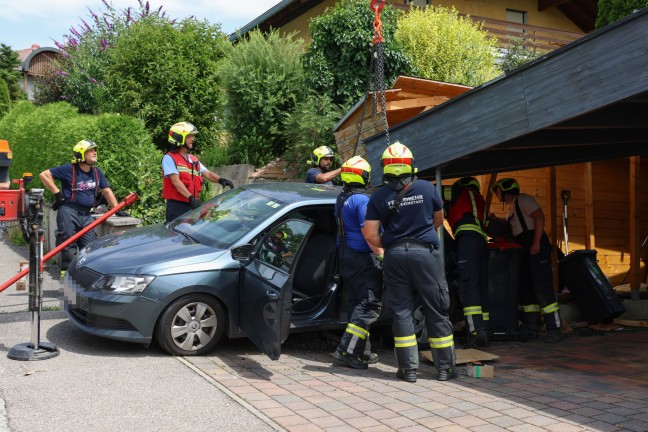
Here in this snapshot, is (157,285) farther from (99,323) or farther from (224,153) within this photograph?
(224,153)

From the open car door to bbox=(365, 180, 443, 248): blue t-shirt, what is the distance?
2.85 feet

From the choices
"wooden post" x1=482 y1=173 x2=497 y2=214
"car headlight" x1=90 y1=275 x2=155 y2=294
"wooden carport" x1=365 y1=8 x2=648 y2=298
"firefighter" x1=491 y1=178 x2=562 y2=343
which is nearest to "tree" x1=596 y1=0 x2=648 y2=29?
"wooden post" x1=482 y1=173 x2=497 y2=214

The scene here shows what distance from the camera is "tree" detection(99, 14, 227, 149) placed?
49.4 ft

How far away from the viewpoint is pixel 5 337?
6.56 m

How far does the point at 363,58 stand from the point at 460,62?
2.88 m

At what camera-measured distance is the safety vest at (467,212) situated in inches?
292

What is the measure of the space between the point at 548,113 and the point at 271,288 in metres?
2.53

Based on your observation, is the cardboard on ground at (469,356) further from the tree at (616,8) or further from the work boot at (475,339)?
the tree at (616,8)

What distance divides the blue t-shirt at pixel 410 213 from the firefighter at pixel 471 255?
61.2 inches

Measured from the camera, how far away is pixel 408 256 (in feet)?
19.0

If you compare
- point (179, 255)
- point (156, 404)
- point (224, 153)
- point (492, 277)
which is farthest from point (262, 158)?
point (156, 404)

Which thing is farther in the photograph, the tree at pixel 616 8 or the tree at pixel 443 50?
the tree at pixel 443 50

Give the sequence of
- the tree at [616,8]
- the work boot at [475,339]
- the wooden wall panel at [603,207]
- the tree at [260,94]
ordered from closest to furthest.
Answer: the work boot at [475,339]
the wooden wall panel at [603,207]
the tree at [616,8]
the tree at [260,94]

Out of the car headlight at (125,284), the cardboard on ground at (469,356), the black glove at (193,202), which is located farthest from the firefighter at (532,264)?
the car headlight at (125,284)
